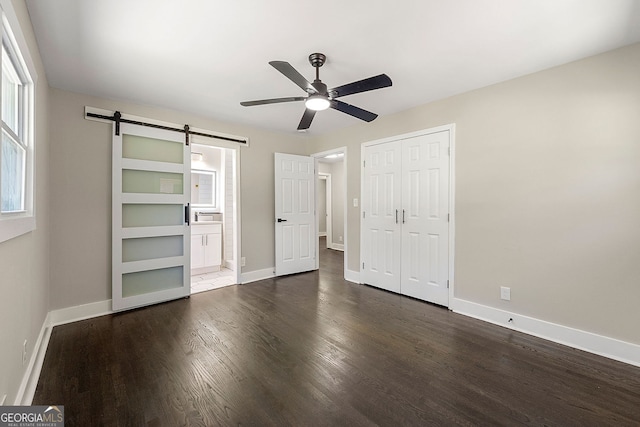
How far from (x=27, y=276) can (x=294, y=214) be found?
132 inches

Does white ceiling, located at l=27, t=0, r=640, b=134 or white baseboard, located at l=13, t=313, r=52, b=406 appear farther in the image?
white ceiling, located at l=27, t=0, r=640, b=134

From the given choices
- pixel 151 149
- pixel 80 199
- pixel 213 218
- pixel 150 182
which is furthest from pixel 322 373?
pixel 213 218

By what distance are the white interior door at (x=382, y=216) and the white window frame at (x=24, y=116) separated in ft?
11.5

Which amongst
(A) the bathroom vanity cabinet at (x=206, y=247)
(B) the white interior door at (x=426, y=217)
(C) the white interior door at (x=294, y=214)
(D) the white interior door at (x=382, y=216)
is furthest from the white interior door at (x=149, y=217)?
(B) the white interior door at (x=426, y=217)

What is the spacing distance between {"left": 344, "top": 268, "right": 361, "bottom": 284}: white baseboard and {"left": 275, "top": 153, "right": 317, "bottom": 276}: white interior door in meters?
0.84

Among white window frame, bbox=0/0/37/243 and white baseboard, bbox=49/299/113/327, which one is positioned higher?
white window frame, bbox=0/0/37/243

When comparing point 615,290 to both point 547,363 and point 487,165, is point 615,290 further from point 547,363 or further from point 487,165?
point 487,165

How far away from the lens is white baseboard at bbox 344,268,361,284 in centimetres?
427

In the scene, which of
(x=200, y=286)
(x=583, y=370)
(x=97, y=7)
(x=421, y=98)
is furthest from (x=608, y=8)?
(x=200, y=286)

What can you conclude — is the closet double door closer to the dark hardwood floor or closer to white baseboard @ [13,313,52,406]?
the dark hardwood floor

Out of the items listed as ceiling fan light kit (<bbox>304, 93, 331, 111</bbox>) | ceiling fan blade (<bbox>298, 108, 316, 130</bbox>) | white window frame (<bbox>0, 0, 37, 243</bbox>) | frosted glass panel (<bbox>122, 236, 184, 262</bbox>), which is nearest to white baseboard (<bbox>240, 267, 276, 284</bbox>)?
frosted glass panel (<bbox>122, 236, 184, 262</bbox>)

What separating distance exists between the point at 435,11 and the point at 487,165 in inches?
68.5

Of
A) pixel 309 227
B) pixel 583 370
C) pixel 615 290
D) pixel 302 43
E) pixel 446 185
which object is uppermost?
pixel 302 43

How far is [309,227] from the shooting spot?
16.3ft
